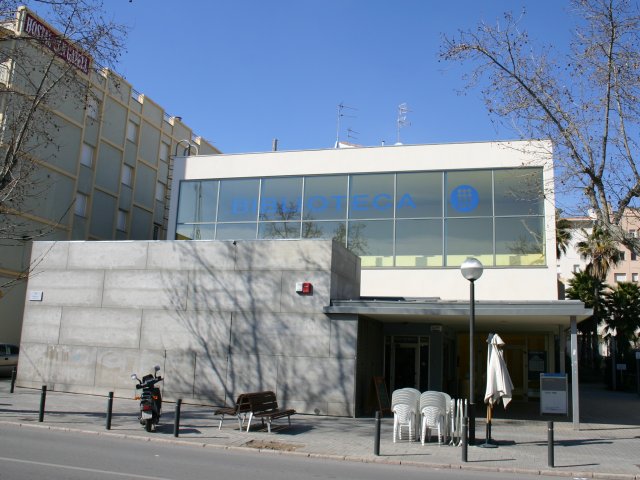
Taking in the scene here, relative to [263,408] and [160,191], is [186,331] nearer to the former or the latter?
[263,408]

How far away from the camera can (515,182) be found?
2500cm

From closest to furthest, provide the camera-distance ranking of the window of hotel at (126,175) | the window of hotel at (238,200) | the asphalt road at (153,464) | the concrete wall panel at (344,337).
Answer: the asphalt road at (153,464)
the concrete wall panel at (344,337)
the window of hotel at (238,200)
the window of hotel at (126,175)

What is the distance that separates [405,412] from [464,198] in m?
14.1

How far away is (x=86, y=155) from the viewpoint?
36.2m

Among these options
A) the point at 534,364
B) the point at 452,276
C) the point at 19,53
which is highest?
the point at 19,53

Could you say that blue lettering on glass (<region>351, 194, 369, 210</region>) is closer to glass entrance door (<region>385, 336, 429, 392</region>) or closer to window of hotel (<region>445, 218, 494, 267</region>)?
window of hotel (<region>445, 218, 494, 267</region>)

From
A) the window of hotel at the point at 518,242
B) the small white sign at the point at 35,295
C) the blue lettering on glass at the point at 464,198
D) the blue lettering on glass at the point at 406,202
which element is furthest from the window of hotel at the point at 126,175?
the window of hotel at the point at 518,242

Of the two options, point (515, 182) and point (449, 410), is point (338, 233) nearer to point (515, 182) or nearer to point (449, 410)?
point (515, 182)

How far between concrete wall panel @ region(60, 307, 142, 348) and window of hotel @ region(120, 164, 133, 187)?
20.8m

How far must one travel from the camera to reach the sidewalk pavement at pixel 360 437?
1117 centimetres

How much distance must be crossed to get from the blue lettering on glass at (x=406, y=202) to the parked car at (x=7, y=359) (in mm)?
18218

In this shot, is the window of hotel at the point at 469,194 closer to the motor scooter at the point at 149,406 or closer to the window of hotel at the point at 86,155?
the motor scooter at the point at 149,406

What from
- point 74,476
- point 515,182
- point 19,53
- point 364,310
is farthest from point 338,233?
point 74,476

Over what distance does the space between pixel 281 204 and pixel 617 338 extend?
30.9 m
